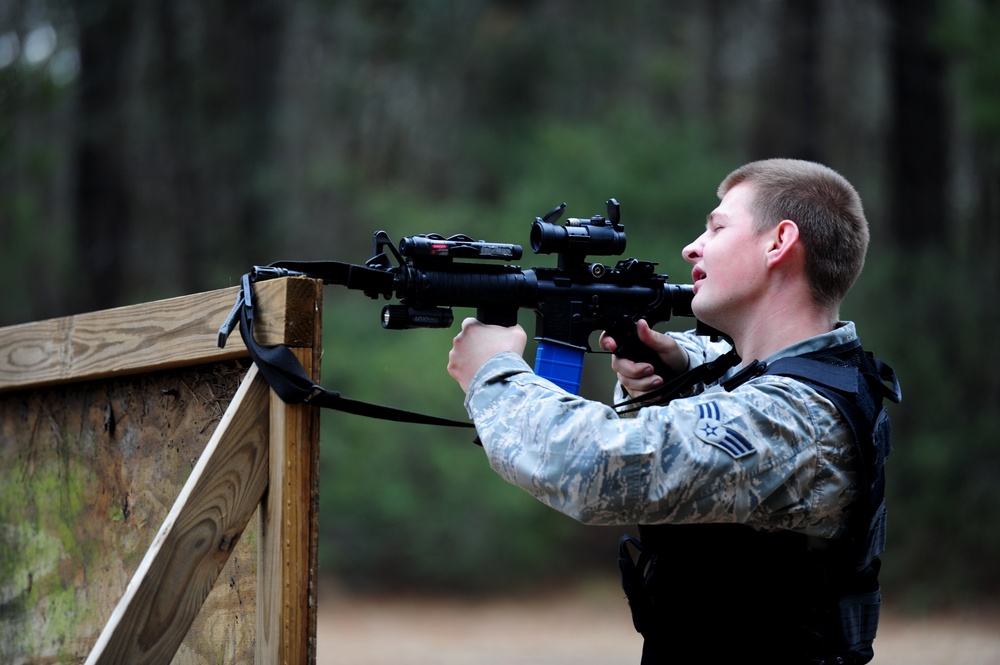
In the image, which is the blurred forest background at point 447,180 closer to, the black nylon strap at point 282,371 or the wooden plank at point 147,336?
the wooden plank at point 147,336

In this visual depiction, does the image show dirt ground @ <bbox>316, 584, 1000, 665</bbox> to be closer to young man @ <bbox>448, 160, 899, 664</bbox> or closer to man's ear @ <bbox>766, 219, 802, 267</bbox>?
young man @ <bbox>448, 160, 899, 664</bbox>

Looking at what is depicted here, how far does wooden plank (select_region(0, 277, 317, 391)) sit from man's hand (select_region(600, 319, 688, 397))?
1.14 meters

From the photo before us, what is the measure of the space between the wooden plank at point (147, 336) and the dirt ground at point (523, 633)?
532cm

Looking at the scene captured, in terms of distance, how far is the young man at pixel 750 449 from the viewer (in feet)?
7.37

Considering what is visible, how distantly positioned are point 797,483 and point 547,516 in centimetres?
822

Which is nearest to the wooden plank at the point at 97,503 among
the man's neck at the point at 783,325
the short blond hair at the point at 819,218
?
the man's neck at the point at 783,325

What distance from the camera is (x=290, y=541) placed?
244 centimetres

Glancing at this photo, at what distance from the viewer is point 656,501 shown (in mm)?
2230

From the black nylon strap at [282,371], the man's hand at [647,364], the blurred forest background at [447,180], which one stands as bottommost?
the black nylon strap at [282,371]

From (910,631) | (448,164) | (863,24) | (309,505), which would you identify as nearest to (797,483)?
(309,505)

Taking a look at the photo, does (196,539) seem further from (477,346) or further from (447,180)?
(447,180)

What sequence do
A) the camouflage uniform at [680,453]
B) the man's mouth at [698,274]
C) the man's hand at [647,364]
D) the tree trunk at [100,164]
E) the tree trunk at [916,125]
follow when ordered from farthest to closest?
the tree trunk at [100,164] → the tree trunk at [916,125] → the man's hand at [647,364] → the man's mouth at [698,274] → the camouflage uniform at [680,453]

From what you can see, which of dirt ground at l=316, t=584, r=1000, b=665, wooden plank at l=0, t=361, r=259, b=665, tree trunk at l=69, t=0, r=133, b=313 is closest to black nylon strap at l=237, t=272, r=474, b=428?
wooden plank at l=0, t=361, r=259, b=665

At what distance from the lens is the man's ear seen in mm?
2699
